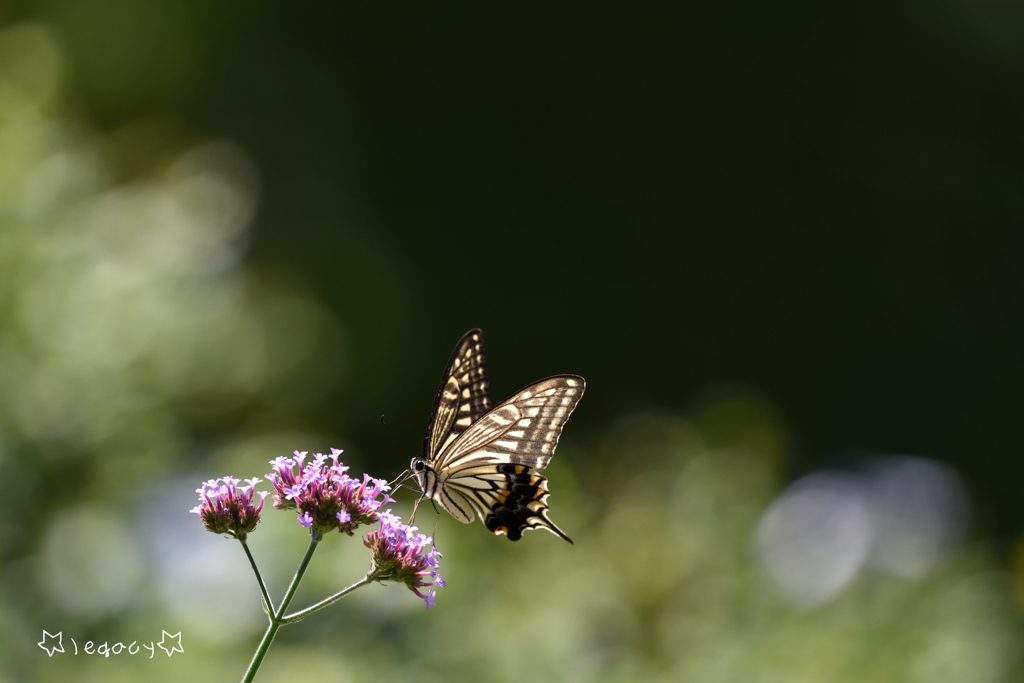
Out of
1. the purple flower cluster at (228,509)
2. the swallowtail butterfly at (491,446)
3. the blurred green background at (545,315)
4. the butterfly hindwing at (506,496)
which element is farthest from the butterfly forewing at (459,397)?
the blurred green background at (545,315)

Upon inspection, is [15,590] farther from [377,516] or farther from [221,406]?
[377,516]

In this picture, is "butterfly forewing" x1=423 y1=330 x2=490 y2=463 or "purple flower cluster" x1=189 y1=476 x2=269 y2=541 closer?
"purple flower cluster" x1=189 y1=476 x2=269 y2=541

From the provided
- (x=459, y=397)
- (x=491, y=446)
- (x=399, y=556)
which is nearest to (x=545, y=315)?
(x=459, y=397)

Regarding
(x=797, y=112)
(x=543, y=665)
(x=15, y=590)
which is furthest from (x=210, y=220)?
(x=797, y=112)

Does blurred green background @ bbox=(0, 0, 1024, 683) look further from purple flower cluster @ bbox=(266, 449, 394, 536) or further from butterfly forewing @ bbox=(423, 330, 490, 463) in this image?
purple flower cluster @ bbox=(266, 449, 394, 536)

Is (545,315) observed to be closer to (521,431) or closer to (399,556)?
(521,431)

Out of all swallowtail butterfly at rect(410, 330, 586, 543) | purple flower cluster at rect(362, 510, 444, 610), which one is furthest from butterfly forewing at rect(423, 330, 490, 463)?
purple flower cluster at rect(362, 510, 444, 610)
